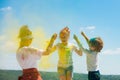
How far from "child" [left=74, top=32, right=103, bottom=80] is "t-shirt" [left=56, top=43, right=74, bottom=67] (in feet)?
1.37

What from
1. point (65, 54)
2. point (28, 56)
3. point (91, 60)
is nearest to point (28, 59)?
point (28, 56)

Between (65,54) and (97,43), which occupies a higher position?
(97,43)

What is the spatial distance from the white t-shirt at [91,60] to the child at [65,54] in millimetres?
376

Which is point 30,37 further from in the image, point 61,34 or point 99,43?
point 99,43

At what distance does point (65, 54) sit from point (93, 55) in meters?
0.84

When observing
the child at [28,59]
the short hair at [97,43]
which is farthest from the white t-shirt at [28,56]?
the short hair at [97,43]

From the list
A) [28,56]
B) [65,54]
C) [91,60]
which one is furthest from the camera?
[65,54]

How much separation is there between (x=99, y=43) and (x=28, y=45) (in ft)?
7.27

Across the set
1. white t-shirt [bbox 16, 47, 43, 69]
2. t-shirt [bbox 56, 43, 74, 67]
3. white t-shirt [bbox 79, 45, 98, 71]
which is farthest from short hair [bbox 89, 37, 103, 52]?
white t-shirt [bbox 16, 47, 43, 69]

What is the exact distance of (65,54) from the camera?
11.3 meters

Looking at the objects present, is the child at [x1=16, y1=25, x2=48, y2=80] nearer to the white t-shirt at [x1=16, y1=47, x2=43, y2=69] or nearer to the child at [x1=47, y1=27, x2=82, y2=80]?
the white t-shirt at [x1=16, y1=47, x2=43, y2=69]

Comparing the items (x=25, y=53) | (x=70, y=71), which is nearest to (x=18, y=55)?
(x=25, y=53)

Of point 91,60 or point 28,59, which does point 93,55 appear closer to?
point 91,60

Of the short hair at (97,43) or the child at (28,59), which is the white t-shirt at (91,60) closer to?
the short hair at (97,43)
